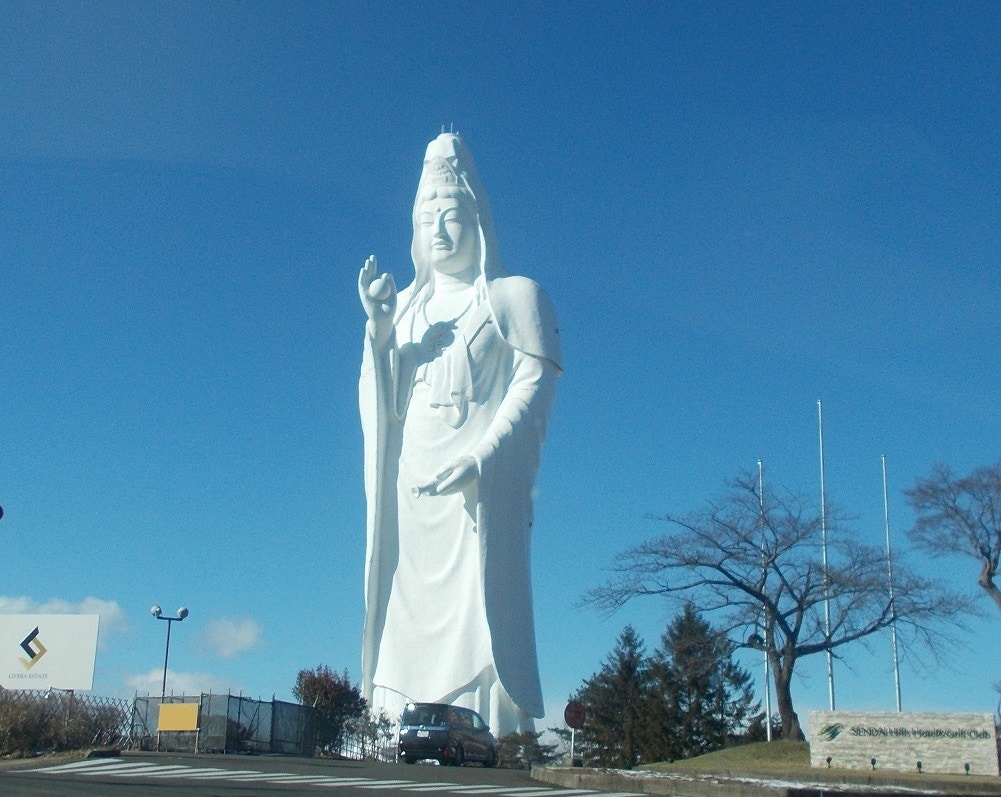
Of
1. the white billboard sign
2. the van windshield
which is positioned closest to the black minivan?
the van windshield

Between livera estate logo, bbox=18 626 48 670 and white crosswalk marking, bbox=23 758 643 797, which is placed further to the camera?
livera estate logo, bbox=18 626 48 670

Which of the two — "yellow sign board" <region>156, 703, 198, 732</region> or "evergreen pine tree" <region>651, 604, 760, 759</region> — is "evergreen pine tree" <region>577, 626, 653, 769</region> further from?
"yellow sign board" <region>156, 703, 198, 732</region>

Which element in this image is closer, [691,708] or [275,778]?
[275,778]

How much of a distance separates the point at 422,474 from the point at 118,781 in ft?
42.8

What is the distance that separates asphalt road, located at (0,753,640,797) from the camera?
1281 centimetres

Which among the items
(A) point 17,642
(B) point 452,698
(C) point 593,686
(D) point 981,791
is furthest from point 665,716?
(D) point 981,791

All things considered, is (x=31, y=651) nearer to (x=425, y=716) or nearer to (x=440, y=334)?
(x=425, y=716)

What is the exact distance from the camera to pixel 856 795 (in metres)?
12.0

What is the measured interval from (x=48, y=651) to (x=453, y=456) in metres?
8.62

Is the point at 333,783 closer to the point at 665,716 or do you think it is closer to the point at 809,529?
the point at 809,529

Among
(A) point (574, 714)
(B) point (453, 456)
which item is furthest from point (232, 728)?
(A) point (574, 714)

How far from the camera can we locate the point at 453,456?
2631 centimetres

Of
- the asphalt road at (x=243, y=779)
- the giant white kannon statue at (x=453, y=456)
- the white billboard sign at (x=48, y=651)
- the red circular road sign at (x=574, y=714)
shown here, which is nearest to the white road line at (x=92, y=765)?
the asphalt road at (x=243, y=779)

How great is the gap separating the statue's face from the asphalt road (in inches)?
481
